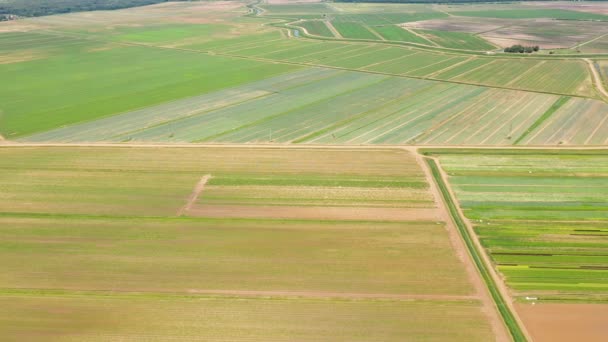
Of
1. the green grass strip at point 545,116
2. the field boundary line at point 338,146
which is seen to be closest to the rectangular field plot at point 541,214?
the field boundary line at point 338,146

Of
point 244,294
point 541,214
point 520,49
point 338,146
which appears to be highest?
point 520,49

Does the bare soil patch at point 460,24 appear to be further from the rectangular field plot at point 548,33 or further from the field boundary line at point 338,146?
the field boundary line at point 338,146

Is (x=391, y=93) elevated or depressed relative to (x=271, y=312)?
elevated

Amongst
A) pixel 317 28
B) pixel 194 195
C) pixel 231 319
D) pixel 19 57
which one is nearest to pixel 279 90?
pixel 194 195

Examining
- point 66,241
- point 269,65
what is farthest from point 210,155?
point 269,65

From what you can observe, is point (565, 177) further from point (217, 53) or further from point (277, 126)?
point (217, 53)

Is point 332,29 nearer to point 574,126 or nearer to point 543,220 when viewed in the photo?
point 574,126

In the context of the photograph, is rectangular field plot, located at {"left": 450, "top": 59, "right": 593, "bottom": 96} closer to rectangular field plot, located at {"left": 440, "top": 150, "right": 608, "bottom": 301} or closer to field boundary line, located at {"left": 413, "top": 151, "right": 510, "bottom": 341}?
rectangular field plot, located at {"left": 440, "top": 150, "right": 608, "bottom": 301}
